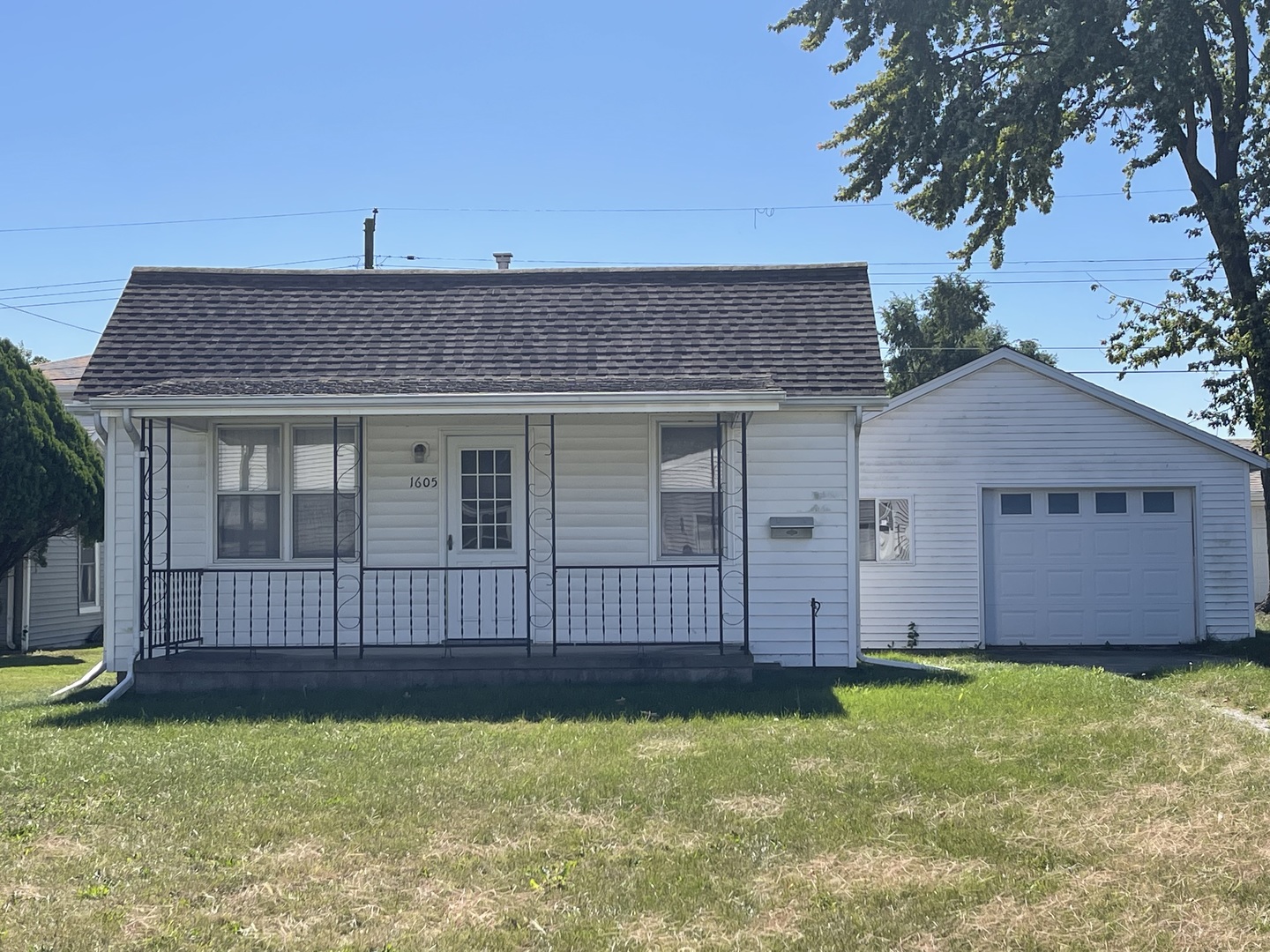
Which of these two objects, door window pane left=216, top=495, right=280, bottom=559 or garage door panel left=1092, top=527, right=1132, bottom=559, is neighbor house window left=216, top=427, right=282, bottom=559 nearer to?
door window pane left=216, top=495, right=280, bottom=559

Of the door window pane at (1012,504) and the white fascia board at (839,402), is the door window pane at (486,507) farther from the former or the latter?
the door window pane at (1012,504)

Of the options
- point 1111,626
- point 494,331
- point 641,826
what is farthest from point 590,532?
point 1111,626

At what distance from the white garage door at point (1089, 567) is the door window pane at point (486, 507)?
7.82 metres

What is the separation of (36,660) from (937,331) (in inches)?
1082

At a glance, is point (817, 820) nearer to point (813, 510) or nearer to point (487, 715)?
point (487, 715)

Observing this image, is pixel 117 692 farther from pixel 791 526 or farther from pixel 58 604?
pixel 58 604

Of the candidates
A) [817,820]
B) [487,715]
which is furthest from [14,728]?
[817,820]

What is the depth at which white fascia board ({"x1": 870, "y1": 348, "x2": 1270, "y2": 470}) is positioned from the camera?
16.5 meters

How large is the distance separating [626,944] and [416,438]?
7927 millimetres

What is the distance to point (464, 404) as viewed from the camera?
10.6 metres

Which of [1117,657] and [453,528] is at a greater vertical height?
[453,528]

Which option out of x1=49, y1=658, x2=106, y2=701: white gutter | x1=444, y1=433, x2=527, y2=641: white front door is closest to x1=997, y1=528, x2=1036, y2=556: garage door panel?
x1=444, y1=433, x2=527, y2=641: white front door

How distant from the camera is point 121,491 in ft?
38.1

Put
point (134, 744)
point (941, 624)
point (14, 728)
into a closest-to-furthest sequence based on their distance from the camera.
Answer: point (134, 744) → point (14, 728) → point (941, 624)
